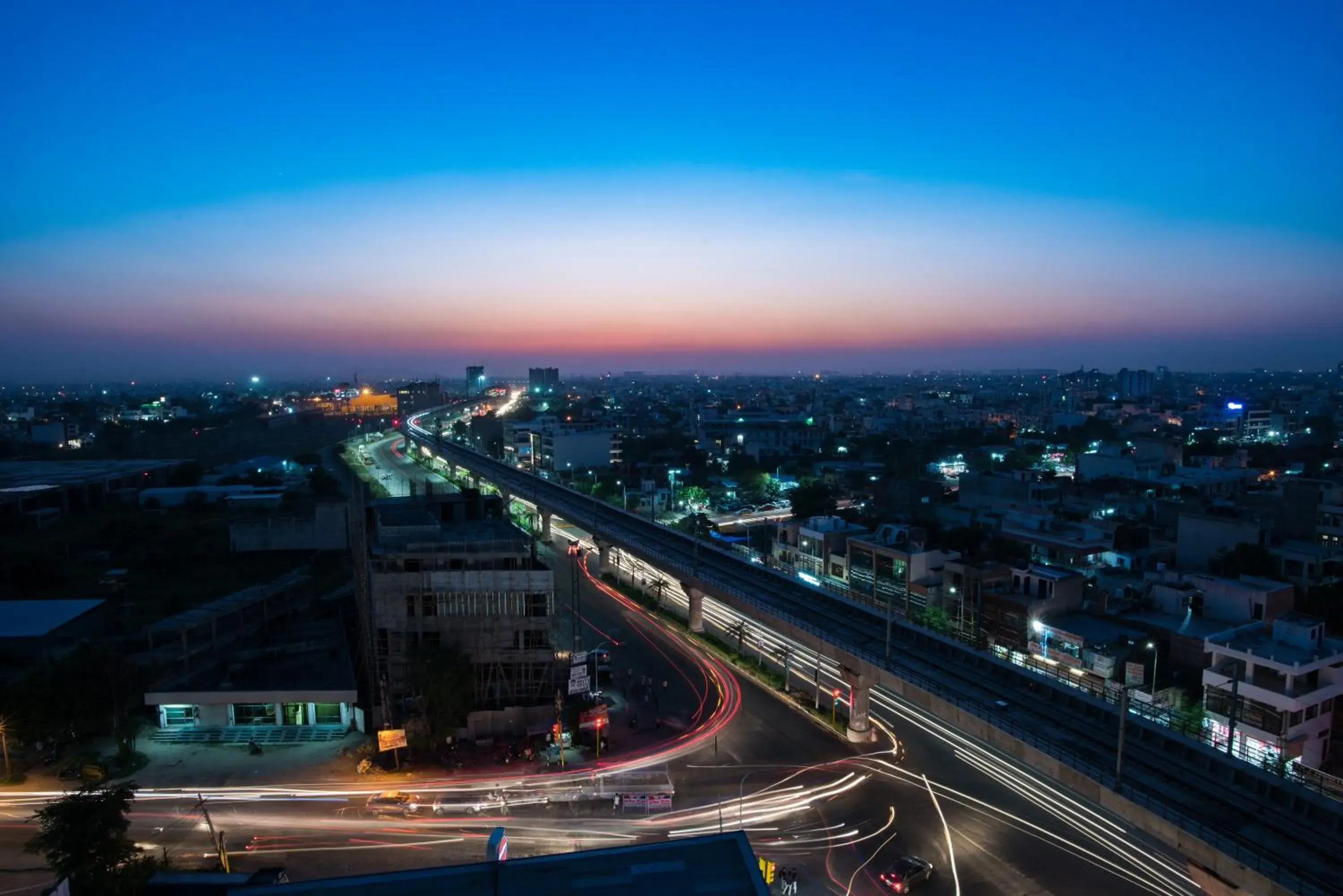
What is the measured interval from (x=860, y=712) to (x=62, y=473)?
70493 millimetres

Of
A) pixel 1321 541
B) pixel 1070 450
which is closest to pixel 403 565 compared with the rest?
pixel 1321 541

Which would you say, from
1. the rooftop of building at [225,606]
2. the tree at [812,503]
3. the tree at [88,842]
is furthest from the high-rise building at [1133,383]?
the tree at [88,842]

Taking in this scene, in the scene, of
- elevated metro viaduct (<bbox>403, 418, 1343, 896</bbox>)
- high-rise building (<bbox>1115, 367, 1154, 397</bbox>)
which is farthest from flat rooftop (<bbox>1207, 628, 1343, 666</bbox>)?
high-rise building (<bbox>1115, 367, 1154, 397</bbox>)

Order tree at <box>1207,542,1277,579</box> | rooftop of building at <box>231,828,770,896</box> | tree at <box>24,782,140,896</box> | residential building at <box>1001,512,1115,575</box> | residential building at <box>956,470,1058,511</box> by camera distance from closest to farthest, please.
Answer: rooftop of building at <box>231,828,770,896</box> → tree at <box>24,782,140,896</box> → tree at <box>1207,542,1277,579</box> → residential building at <box>1001,512,1115,575</box> → residential building at <box>956,470,1058,511</box>

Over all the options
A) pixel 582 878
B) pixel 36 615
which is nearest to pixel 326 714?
pixel 582 878

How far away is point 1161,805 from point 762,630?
18.0 m

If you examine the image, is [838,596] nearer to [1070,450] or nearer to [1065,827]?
[1065,827]

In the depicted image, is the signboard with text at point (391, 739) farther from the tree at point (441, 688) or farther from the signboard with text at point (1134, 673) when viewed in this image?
the signboard with text at point (1134, 673)

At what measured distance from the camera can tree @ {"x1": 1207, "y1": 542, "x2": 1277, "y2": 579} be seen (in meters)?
29.6

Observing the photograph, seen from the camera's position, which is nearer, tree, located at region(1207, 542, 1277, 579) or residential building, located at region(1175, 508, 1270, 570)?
tree, located at region(1207, 542, 1277, 579)

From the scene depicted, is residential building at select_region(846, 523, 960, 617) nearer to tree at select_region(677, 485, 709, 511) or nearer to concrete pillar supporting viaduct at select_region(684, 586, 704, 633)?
concrete pillar supporting viaduct at select_region(684, 586, 704, 633)

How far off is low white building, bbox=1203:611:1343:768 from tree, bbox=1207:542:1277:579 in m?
9.60

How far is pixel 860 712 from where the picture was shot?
850 inches

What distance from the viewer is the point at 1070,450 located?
76375mm
